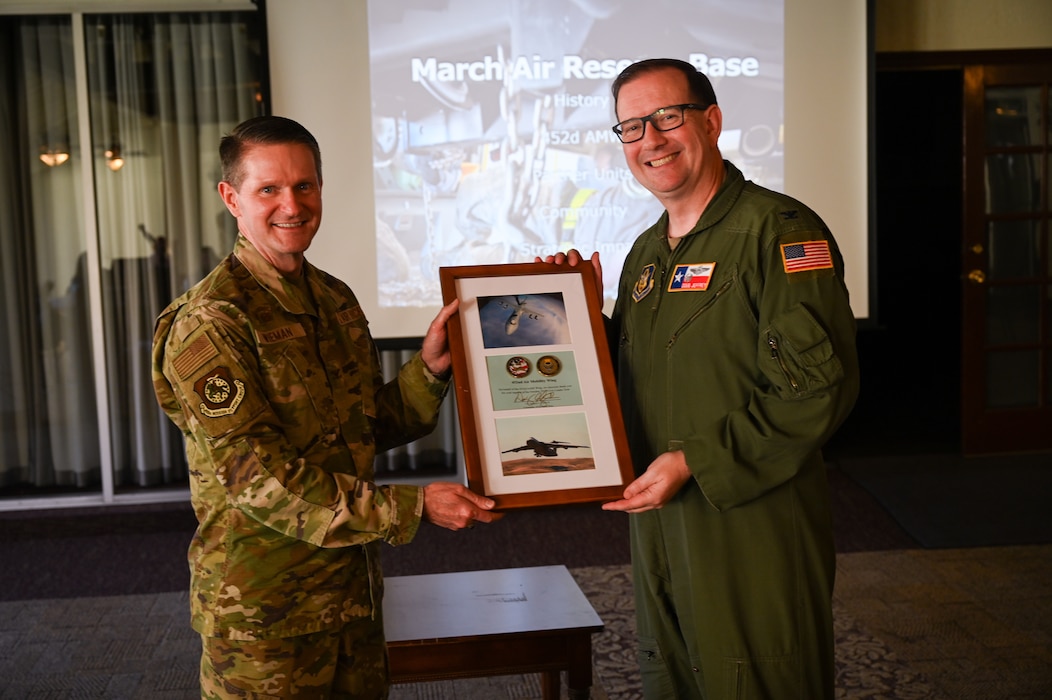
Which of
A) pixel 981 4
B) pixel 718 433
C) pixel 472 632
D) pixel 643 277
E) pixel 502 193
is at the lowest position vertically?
pixel 472 632

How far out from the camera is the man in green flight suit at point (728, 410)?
1.82 metres

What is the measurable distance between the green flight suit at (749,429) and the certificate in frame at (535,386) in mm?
132

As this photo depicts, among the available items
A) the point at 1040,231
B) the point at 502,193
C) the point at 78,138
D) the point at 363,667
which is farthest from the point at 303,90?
the point at 1040,231

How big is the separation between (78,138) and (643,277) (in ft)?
13.7

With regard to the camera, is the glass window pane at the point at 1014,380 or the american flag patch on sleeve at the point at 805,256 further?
the glass window pane at the point at 1014,380

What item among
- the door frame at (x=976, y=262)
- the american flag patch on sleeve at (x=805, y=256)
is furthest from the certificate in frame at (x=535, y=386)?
the door frame at (x=976, y=262)

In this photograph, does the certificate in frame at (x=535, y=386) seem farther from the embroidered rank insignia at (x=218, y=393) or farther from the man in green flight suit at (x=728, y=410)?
the embroidered rank insignia at (x=218, y=393)

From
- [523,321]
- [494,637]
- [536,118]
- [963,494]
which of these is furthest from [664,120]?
[963,494]

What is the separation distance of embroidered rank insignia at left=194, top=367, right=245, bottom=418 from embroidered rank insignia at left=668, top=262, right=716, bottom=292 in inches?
35.5

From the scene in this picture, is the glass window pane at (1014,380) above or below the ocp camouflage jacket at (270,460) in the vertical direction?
below

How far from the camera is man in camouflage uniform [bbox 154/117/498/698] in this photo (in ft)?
5.53

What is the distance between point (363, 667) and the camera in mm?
1901

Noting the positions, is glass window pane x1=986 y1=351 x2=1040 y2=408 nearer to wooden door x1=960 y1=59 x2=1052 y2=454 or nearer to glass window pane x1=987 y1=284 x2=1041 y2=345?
wooden door x1=960 y1=59 x2=1052 y2=454

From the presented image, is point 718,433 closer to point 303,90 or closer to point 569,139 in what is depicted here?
point 569,139
